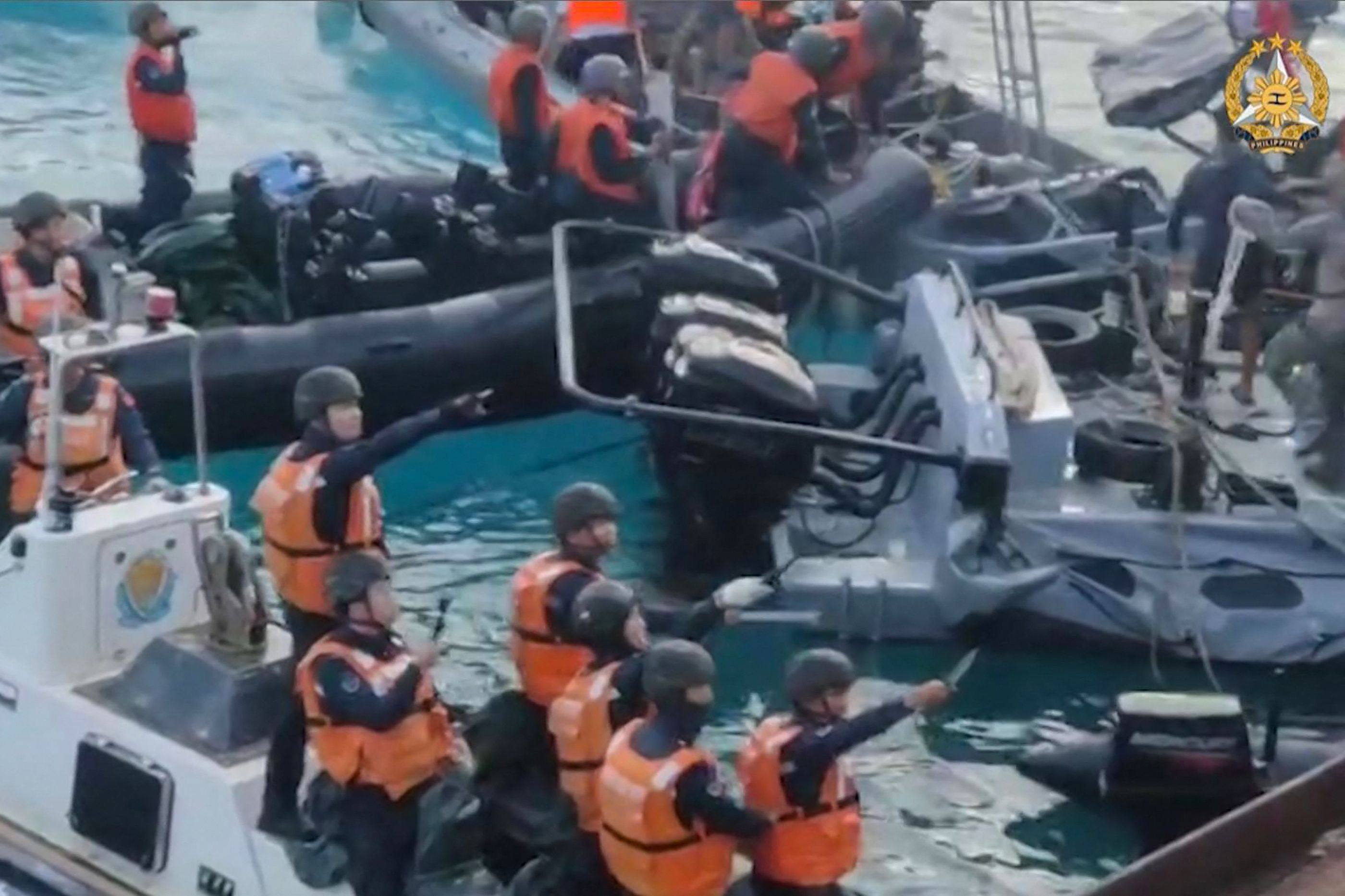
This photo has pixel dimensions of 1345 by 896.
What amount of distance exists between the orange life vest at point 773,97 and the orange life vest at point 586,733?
4.90 metres

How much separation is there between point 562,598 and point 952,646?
308 cm

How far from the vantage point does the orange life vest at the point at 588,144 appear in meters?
9.26

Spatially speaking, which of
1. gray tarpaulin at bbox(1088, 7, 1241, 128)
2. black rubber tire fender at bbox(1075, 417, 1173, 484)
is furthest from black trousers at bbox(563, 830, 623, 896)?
gray tarpaulin at bbox(1088, 7, 1241, 128)

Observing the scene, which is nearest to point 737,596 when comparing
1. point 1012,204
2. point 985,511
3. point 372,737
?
point 372,737

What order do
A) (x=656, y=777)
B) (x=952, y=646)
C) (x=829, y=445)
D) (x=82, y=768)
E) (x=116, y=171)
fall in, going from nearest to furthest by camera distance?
(x=656, y=777)
(x=82, y=768)
(x=829, y=445)
(x=952, y=646)
(x=116, y=171)

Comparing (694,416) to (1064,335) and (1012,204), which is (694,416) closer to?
(1064,335)

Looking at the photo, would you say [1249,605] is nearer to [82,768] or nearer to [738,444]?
[738,444]

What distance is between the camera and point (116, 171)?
44.4 feet

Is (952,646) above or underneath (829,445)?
underneath

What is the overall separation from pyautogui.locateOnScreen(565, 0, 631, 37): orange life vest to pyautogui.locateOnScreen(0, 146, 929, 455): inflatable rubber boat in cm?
268

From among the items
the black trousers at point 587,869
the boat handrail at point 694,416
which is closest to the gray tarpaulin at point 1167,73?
the boat handrail at point 694,416

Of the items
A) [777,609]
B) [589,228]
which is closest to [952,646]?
[777,609]

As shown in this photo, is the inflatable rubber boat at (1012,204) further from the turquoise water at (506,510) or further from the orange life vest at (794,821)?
the orange life vest at (794,821)

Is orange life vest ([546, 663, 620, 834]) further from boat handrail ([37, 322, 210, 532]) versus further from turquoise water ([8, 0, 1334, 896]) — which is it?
turquoise water ([8, 0, 1334, 896])
